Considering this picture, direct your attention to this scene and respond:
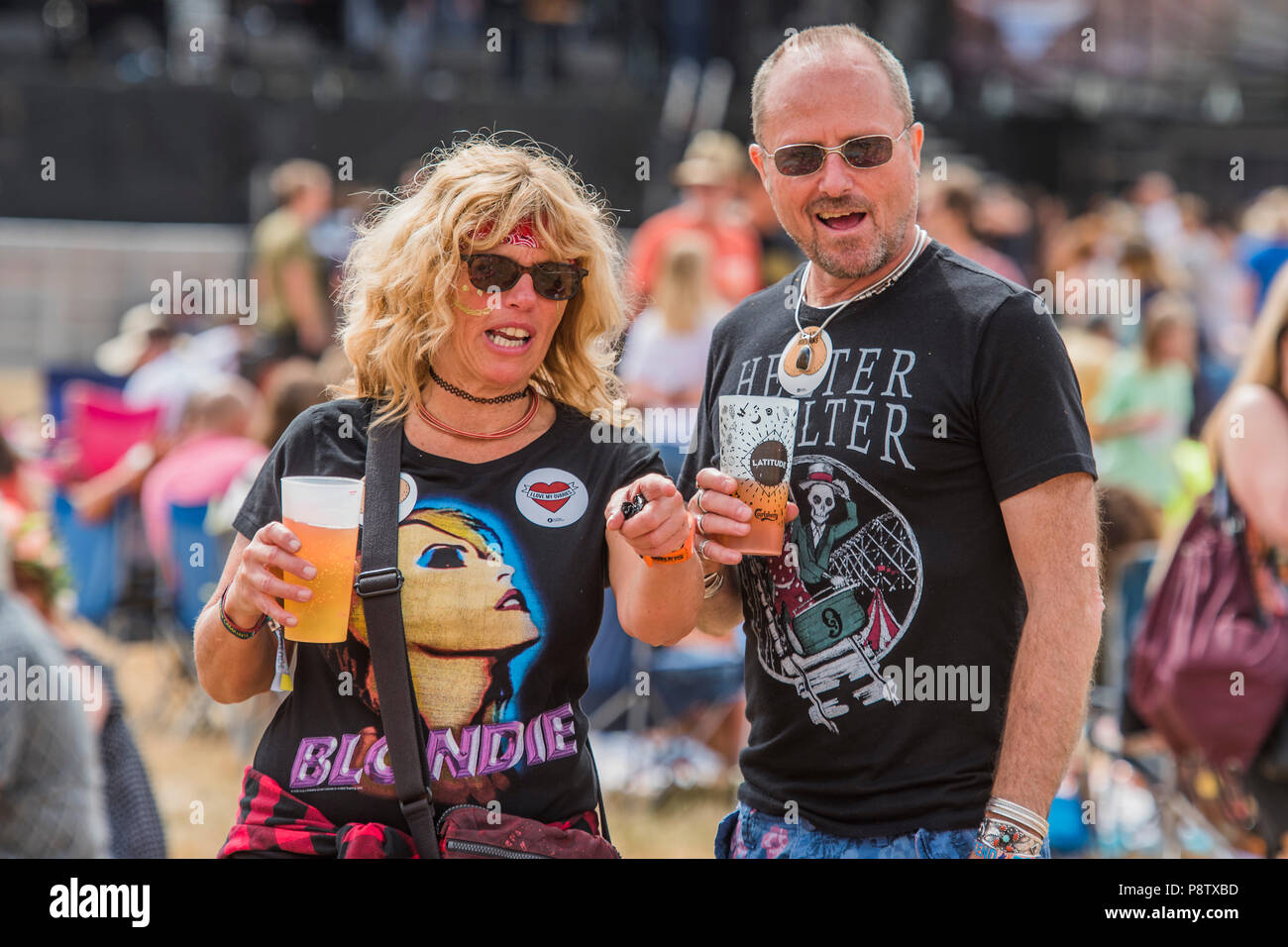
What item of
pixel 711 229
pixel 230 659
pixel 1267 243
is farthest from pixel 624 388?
pixel 1267 243

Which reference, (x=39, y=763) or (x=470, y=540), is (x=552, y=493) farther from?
(x=39, y=763)

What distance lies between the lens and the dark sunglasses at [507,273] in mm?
2404

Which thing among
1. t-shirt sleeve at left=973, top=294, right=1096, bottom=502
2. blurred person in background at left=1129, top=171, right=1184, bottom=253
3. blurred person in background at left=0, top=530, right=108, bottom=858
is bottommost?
blurred person in background at left=0, top=530, right=108, bottom=858

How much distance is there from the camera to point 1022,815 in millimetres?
2139

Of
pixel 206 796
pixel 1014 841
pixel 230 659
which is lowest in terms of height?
pixel 206 796

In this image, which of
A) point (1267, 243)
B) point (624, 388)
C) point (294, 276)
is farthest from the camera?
point (1267, 243)

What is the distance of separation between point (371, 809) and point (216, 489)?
4044mm

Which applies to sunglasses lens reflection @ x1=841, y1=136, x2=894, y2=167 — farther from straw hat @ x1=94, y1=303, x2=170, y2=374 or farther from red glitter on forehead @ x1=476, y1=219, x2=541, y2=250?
straw hat @ x1=94, y1=303, x2=170, y2=374

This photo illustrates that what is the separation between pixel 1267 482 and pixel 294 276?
5.98m

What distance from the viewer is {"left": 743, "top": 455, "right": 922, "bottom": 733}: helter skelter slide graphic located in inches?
90.7

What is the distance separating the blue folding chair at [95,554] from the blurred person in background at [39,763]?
13.2 ft

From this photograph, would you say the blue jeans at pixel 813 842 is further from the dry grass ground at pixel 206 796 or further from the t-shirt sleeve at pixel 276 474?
the dry grass ground at pixel 206 796

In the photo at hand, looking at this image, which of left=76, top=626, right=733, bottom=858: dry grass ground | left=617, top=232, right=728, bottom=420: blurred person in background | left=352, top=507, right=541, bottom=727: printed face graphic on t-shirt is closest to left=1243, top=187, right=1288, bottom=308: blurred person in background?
left=617, top=232, right=728, bottom=420: blurred person in background
